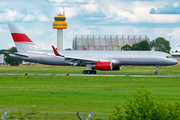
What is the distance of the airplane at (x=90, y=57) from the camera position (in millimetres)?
49625

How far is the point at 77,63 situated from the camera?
52219mm

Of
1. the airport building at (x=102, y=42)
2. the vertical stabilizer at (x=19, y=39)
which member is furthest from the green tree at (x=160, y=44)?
the vertical stabilizer at (x=19, y=39)

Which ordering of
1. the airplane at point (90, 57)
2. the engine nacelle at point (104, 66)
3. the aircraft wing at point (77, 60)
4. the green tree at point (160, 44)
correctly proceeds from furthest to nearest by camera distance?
1. the green tree at point (160, 44)
2. the aircraft wing at point (77, 60)
3. the airplane at point (90, 57)
4. the engine nacelle at point (104, 66)

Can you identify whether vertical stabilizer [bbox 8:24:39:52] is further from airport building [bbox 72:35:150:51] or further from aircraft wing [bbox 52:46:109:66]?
airport building [bbox 72:35:150:51]

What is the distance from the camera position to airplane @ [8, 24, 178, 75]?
163 feet

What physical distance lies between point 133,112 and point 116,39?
153 metres

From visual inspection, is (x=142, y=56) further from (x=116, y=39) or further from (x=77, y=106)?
(x=116, y=39)

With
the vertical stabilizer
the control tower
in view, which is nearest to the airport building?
the control tower

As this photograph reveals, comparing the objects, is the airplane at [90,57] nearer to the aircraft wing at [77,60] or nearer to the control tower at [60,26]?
the aircraft wing at [77,60]

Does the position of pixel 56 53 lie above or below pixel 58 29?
below

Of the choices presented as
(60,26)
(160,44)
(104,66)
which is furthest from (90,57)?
(60,26)

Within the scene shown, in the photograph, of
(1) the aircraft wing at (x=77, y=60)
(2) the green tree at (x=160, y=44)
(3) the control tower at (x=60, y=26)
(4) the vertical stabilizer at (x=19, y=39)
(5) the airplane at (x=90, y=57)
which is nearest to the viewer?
(5) the airplane at (x=90, y=57)

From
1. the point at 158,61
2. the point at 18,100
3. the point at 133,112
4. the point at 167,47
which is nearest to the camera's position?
the point at 133,112

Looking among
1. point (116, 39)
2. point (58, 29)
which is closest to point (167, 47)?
point (116, 39)
